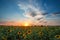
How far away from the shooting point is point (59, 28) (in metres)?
2.45

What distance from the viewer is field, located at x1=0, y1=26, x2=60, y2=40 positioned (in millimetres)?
2381

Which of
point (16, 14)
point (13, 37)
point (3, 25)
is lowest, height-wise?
point (13, 37)

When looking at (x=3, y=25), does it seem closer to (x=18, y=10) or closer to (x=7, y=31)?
(x=7, y=31)

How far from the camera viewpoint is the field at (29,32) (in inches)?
93.7

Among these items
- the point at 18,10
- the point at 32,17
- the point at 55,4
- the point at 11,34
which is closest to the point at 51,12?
the point at 55,4

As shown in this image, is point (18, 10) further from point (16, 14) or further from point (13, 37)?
point (13, 37)

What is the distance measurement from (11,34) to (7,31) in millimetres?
81

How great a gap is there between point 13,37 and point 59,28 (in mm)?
743

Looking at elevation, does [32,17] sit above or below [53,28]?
above

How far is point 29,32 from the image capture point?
2.42 m

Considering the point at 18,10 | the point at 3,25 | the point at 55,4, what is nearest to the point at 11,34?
the point at 3,25

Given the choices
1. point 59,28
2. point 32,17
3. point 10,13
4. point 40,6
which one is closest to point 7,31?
point 10,13

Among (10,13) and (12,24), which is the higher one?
(10,13)

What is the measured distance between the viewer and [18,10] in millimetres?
2496
